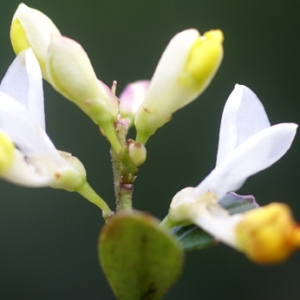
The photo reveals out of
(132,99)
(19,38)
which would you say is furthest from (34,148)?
(132,99)

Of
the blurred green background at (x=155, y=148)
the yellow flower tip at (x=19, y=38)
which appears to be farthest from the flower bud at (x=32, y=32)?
the blurred green background at (x=155, y=148)

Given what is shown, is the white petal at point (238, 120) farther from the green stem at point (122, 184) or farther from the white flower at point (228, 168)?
the green stem at point (122, 184)

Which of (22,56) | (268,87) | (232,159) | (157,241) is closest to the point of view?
(157,241)

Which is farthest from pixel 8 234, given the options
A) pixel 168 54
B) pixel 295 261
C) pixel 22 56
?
pixel 168 54

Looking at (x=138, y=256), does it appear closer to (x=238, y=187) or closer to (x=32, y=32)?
(x=238, y=187)

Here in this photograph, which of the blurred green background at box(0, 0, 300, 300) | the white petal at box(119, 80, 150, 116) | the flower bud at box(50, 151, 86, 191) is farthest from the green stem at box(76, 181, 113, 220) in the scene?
the blurred green background at box(0, 0, 300, 300)

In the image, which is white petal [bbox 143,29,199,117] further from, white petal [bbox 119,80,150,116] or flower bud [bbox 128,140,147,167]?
white petal [bbox 119,80,150,116]

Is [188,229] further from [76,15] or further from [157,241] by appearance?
[76,15]

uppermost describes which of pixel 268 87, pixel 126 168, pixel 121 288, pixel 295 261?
pixel 126 168
